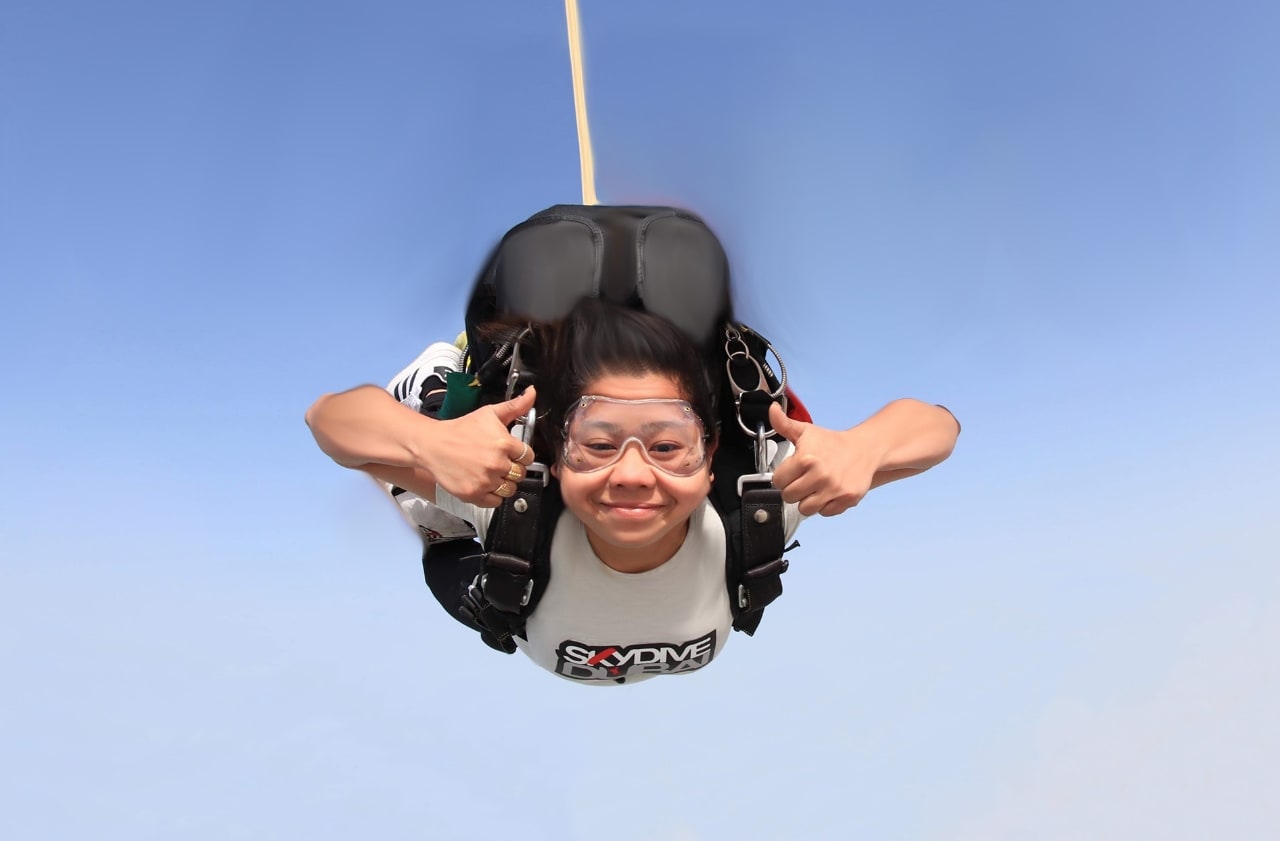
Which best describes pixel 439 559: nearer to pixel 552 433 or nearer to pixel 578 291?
pixel 552 433

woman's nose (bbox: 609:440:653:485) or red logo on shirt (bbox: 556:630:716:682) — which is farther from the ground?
woman's nose (bbox: 609:440:653:485)

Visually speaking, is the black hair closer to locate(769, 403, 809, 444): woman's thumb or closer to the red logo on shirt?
locate(769, 403, 809, 444): woman's thumb

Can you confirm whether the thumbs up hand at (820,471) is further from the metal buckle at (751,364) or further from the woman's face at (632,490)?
the woman's face at (632,490)

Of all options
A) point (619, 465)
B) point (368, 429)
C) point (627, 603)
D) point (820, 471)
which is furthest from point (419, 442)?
point (820, 471)

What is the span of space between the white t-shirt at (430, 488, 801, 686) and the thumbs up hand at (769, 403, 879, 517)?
0.44m

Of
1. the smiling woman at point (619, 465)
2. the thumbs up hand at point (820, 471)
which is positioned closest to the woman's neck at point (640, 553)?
the smiling woman at point (619, 465)

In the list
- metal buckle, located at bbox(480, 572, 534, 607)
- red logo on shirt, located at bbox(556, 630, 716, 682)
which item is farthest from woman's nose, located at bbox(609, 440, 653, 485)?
red logo on shirt, located at bbox(556, 630, 716, 682)

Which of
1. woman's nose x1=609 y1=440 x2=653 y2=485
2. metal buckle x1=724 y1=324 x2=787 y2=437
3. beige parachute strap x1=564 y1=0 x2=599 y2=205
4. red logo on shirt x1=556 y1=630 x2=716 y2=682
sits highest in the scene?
beige parachute strap x1=564 y1=0 x2=599 y2=205

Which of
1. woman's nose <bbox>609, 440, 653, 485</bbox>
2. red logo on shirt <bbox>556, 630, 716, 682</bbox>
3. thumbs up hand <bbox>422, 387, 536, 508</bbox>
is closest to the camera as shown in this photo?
thumbs up hand <bbox>422, 387, 536, 508</bbox>

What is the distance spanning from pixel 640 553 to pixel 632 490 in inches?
13.8

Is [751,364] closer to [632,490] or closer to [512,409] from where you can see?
[632,490]

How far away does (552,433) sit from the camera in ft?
8.74

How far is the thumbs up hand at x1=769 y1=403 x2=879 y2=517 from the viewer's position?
2.27 metres

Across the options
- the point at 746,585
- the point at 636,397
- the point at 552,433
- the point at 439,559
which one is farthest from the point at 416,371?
the point at 746,585
